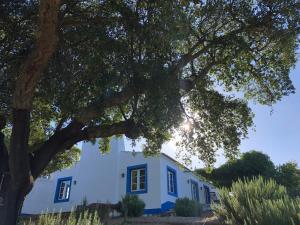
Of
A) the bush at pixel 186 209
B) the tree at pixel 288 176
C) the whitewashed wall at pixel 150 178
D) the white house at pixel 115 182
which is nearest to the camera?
the bush at pixel 186 209

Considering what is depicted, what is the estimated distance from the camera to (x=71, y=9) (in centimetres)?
1101

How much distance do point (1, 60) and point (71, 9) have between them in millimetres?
2737

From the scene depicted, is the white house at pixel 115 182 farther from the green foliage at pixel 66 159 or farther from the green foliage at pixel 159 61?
the green foliage at pixel 159 61

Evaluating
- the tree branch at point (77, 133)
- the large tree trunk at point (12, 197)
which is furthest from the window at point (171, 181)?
the large tree trunk at point (12, 197)

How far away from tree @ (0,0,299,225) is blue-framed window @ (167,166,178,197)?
451 inches

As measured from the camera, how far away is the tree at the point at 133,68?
941 cm

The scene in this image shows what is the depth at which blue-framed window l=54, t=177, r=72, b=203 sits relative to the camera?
26.9 meters

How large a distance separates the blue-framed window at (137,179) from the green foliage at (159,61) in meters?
10.5

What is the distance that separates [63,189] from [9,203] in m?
18.8

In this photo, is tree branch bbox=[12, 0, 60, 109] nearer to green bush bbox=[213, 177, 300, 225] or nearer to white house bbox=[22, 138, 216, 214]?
green bush bbox=[213, 177, 300, 225]

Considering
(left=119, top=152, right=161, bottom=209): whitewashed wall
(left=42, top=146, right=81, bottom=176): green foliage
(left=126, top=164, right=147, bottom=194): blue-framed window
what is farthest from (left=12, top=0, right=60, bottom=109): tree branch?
(left=126, top=164, right=147, bottom=194): blue-framed window

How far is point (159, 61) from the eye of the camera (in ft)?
32.9

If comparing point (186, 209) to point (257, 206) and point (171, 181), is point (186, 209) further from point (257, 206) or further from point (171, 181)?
point (257, 206)

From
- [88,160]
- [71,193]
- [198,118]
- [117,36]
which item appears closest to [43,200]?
[71,193]
